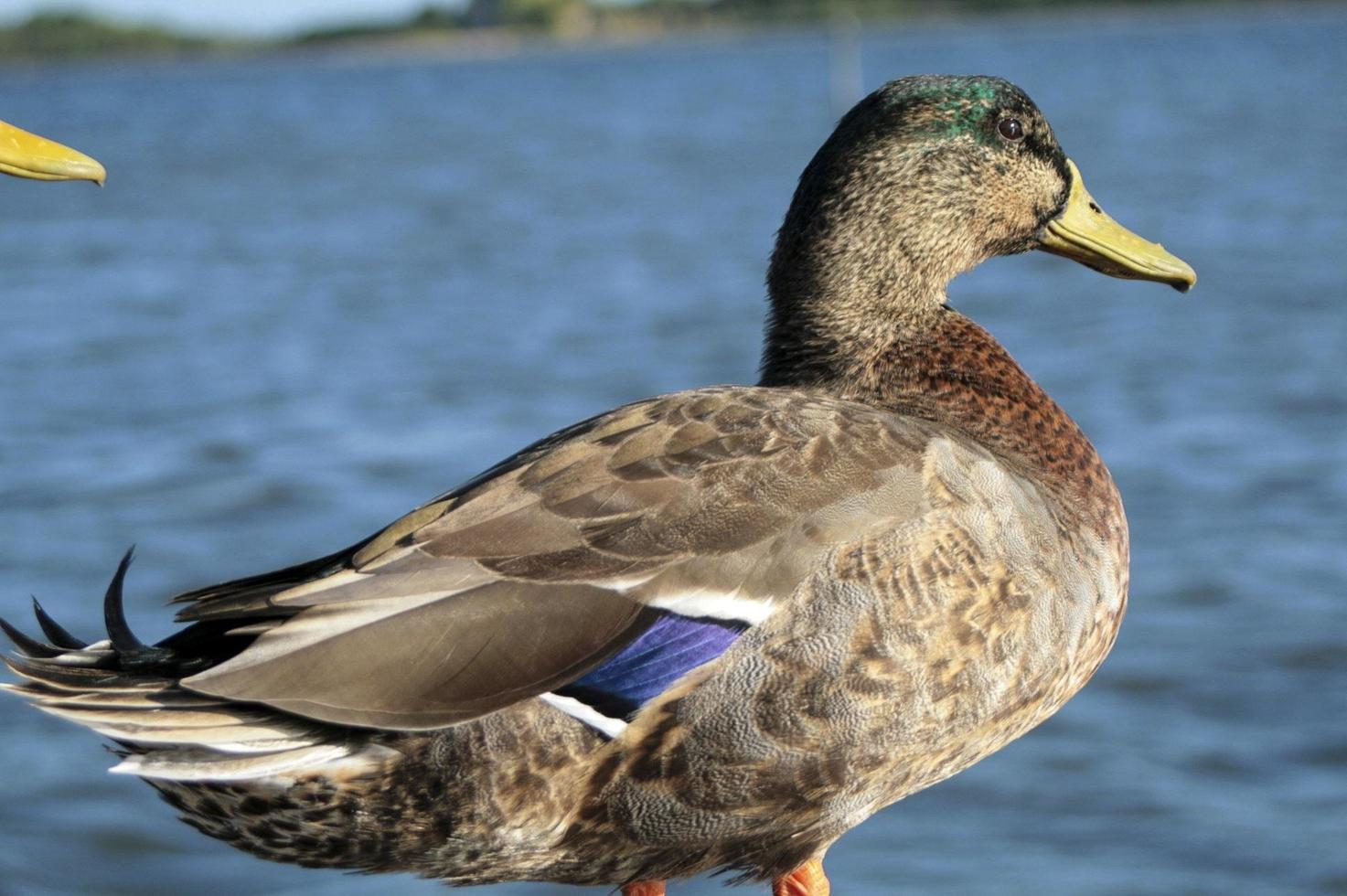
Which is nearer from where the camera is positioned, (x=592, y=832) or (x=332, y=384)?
(x=592, y=832)

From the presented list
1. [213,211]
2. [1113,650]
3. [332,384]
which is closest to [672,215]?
[213,211]

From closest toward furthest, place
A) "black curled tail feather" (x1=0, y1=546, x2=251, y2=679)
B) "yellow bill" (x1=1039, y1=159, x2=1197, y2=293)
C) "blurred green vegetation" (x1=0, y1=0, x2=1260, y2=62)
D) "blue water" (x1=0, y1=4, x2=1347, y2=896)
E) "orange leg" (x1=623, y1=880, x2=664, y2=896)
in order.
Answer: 1. "black curled tail feather" (x1=0, y1=546, x2=251, y2=679)
2. "orange leg" (x1=623, y1=880, x2=664, y2=896)
3. "yellow bill" (x1=1039, y1=159, x2=1197, y2=293)
4. "blue water" (x1=0, y1=4, x2=1347, y2=896)
5. "blurred green vegetation" (x1=0, y1=0, x2=1260, y2=62)

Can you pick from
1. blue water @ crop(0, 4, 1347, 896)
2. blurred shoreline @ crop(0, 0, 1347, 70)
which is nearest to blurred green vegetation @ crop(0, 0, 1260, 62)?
blurred shoreline @ crop(0, 0, 1347, 70)

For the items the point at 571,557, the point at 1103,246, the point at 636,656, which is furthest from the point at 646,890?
the point at 1103,246

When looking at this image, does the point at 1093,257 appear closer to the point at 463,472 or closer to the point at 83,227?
the point at 463,472

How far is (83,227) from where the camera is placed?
23188 millimetres

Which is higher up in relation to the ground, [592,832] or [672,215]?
[672,215]

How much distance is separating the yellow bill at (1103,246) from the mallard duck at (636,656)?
67 cm

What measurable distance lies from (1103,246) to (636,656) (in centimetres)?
156

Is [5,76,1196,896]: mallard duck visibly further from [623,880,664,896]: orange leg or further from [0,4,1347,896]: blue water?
[0,4,1347,896]: blue water

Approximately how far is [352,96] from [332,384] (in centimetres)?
5847

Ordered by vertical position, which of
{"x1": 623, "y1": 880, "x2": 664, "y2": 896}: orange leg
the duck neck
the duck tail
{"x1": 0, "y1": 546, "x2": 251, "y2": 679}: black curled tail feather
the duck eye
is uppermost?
the duck eye

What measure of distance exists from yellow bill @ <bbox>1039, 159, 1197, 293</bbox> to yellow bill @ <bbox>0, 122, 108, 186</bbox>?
1.89 meters

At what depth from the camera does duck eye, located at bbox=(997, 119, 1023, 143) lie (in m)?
3.79
